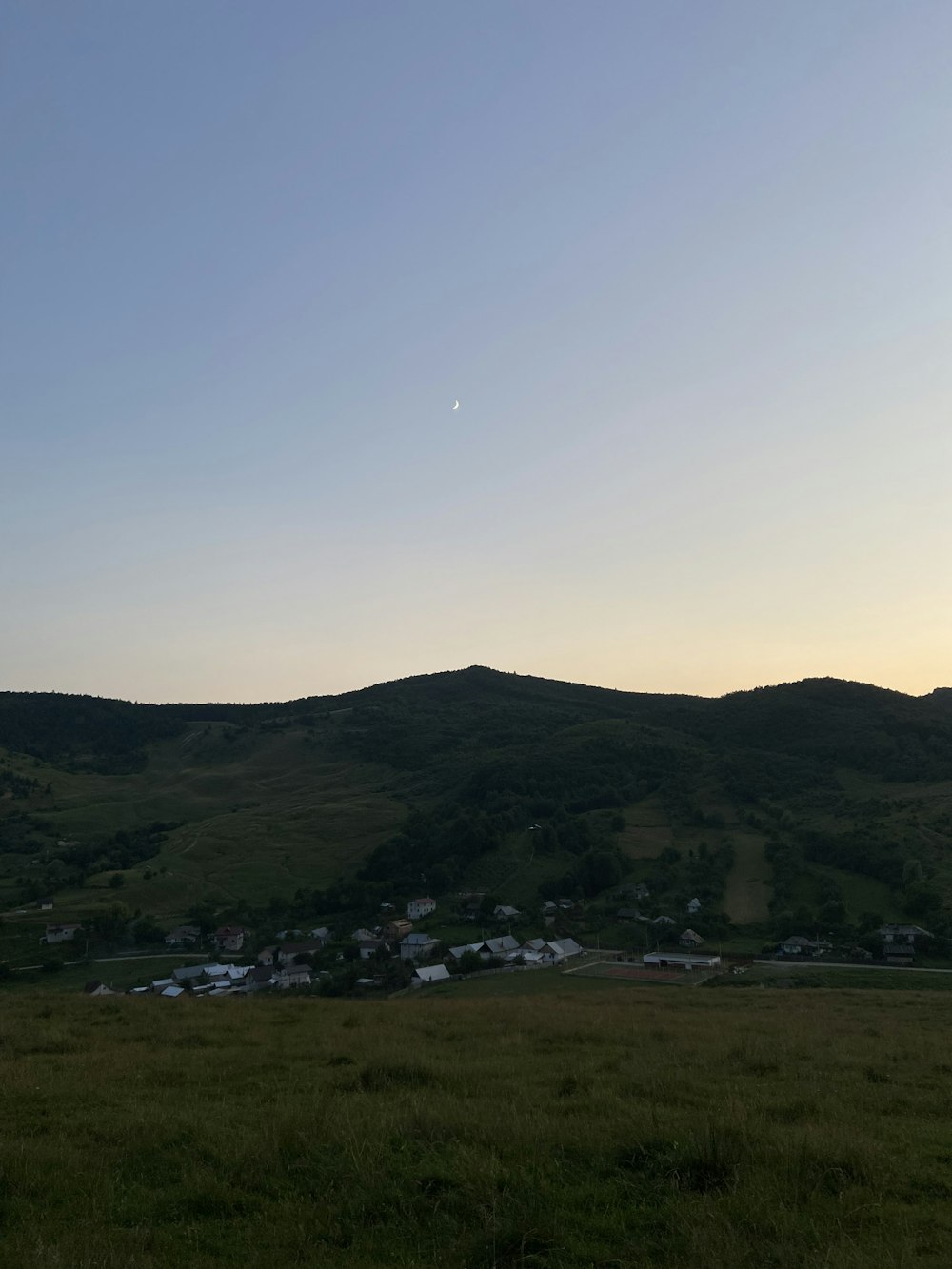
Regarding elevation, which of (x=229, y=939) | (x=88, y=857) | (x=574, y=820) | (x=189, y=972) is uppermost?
(x=574, y=820)

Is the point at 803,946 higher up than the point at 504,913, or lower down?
higher up

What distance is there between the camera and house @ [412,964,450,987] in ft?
204

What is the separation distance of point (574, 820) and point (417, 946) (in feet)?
147

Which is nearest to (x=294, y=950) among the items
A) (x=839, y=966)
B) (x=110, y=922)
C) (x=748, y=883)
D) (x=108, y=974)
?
(x=108, y=974)

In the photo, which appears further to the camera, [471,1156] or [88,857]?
[88,857]

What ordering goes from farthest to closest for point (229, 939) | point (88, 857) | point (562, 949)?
point (88, 857), point (229, 939), point (562, 949)

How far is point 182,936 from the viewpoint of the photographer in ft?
279

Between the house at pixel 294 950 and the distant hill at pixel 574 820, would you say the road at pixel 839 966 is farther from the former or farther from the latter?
the house at pixel 294 950

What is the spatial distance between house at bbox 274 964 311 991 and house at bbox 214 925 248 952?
14361 mm

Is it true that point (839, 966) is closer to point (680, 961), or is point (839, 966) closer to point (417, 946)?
point (680, 961)

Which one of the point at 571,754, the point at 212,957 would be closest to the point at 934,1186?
the point at 212,957

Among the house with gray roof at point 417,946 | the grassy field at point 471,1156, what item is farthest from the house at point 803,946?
the grassy field at point 471,1156

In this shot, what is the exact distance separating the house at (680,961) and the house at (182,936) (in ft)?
161

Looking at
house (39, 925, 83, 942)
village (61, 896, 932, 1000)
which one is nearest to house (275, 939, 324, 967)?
village (61, 896, 932, 1000)
